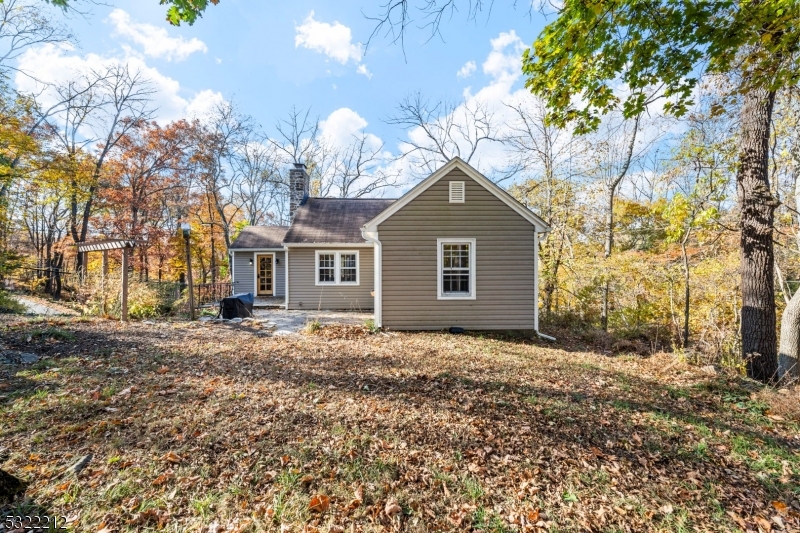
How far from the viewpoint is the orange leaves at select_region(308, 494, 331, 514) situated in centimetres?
243

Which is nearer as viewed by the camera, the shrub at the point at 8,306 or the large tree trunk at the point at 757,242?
the large tree trunk at the point at 757,242

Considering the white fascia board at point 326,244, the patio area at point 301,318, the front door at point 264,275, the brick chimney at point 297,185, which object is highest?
the brick chimney at point 297,185

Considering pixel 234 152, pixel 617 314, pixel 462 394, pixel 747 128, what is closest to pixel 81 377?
pixel 462 394

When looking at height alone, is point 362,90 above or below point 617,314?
above

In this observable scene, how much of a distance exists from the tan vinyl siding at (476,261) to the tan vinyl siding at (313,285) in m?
4.06

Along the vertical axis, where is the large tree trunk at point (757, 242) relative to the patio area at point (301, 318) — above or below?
above

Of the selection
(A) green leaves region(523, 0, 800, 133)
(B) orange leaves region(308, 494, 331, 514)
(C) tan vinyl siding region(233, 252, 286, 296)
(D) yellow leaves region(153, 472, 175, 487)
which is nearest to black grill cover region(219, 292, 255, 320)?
(C) tan vinyl siding region(233, 252, 286, 296)

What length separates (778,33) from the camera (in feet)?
10.9

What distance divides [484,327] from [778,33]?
7134mm

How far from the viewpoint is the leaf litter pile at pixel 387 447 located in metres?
2.42

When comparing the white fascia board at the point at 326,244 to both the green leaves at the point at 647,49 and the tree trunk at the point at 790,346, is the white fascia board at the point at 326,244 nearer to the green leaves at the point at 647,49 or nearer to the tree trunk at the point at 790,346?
the green leaves at the point at 647,49

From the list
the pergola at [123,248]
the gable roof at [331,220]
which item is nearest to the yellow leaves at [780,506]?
the gable roof at [331,220]

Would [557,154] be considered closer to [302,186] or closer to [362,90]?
[362,90]

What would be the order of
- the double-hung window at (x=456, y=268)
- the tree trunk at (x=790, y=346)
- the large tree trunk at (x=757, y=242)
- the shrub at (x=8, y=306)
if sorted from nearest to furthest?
the tree trunk at (x=790, y=346) < the large tree trunk at (x=757, y=242) < the double-hung window at (x=456, y=268) < the shrub at (x=8, y=306)
